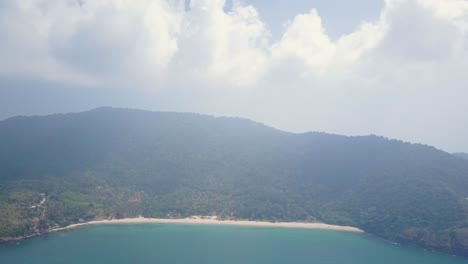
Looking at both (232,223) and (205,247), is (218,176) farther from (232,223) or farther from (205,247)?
(205,247)

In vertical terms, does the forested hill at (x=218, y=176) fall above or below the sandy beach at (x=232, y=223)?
above

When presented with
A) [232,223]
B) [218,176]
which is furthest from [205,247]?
[218,176]

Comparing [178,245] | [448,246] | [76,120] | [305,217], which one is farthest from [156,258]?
[76,120]

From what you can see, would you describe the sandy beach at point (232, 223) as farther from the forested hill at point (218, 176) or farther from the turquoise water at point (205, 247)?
the turquoise water at point (205, 247)

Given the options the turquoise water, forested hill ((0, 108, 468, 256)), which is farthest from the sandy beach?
the turquoise water

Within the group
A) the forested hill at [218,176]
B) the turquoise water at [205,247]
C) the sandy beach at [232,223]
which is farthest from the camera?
the sandy beach at [232,223]

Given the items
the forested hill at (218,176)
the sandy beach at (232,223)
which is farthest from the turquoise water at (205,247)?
the forested hill at (218,176)

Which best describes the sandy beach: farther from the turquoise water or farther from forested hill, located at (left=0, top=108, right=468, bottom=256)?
the turquoise water
